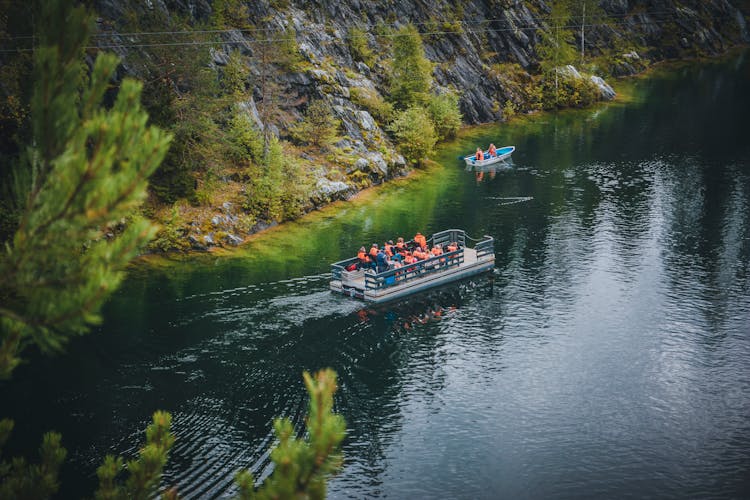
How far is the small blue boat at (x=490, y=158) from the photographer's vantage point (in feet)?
226

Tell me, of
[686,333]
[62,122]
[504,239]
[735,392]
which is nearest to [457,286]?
[504,239]

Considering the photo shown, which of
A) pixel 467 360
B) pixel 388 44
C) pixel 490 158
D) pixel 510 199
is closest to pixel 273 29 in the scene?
pixel 388 44

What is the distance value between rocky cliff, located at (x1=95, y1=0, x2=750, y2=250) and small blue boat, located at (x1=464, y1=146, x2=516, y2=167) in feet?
22.3

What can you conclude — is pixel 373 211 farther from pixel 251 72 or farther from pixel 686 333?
pixel 686 333

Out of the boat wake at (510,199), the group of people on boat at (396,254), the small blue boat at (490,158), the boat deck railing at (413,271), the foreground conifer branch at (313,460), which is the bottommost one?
the boat deck railing at (413,271)

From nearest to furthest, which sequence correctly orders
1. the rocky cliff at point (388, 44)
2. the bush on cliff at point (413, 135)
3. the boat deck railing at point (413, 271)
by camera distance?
the boat deck railing at point (413, 271), the rocky cliff at point (388, 44), the bush on cliff at point (413, 135)

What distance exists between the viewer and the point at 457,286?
4438 cm

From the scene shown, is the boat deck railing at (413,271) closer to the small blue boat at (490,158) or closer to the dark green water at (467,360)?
the dark green water at (467,360)

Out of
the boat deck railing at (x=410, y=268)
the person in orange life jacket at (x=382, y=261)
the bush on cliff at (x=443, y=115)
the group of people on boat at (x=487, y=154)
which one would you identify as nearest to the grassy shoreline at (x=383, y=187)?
the bush on cliff at (x=443, y=115)

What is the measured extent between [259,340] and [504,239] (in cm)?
2099

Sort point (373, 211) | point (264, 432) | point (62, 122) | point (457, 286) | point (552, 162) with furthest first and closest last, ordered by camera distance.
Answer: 1. point (552, 162)
2. point (373, 211)
3. point (457, 286)
4. point (264, 432)
5. point (62, 122)

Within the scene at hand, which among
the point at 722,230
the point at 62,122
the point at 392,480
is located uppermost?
the point at 62,122

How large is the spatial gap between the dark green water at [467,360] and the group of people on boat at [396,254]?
98.4 inches

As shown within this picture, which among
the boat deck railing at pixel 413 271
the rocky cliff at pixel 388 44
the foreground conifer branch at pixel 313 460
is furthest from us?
the rocky cliff at pixel 388 44
